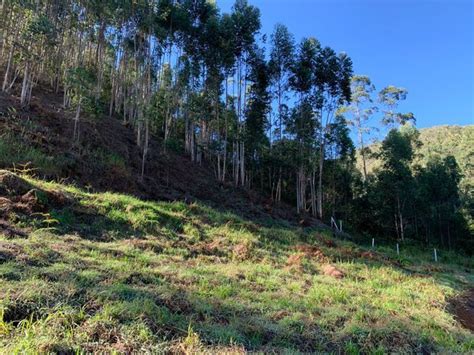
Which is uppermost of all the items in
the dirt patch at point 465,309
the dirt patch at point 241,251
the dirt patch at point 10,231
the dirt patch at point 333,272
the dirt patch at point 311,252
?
the dirt patch at point 10,231

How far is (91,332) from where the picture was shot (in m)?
3.22

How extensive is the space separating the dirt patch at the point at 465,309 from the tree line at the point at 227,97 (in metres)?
10.7

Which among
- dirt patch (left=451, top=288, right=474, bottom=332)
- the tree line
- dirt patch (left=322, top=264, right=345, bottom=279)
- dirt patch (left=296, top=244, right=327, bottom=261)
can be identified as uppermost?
the tree line

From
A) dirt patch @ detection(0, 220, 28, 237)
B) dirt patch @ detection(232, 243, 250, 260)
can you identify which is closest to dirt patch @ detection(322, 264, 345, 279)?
dirt patch @ detection(232, 243, 250, 260)

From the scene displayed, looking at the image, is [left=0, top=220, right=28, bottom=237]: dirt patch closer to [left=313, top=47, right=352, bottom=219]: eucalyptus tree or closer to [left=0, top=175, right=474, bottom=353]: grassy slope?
[left=0, top=175, right=474, bottom=353]: grassy slope

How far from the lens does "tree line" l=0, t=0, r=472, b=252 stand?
595 inches

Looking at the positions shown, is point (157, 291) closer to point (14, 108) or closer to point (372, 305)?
point (372, 305)

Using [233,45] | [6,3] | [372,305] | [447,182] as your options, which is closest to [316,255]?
[372,305]

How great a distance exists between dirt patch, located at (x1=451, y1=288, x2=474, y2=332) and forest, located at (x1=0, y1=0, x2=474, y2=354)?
0.20 ft

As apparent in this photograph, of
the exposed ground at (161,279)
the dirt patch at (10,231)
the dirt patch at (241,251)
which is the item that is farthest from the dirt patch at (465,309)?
the dirt patch at (10,231)

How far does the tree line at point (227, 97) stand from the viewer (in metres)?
15.1

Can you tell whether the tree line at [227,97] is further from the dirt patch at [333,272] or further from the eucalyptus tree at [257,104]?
the dirt patch at [333,272]

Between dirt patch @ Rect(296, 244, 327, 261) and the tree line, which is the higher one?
the tree line

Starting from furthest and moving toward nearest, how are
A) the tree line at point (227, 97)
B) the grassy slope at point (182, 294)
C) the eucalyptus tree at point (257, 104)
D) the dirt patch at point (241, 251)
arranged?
the eucalyptus tree at point (257, 104) → the tree line at point (227, 97) → the dirt patch at point (241, 251) → the grassy slope at point (182, 294)
